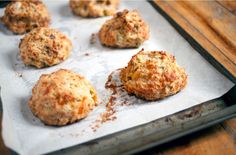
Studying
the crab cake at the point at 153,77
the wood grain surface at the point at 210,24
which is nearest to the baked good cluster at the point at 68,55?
the crab cake at the point at 153,77

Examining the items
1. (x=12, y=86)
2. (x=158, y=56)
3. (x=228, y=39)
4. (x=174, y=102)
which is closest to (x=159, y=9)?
(x=228, y=39)

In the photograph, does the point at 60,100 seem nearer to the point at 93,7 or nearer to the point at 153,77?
the point at 153,77

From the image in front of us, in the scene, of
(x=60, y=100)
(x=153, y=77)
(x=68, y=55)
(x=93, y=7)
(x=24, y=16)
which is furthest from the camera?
(x=93, y=7)

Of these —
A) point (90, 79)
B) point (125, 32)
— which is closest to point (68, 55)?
point (90, 79)

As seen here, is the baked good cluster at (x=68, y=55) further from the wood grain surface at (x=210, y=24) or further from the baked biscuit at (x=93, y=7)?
the wood grain surface at (x=210, y=24)

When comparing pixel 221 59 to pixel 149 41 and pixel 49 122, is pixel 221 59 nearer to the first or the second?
pixel 149 41
